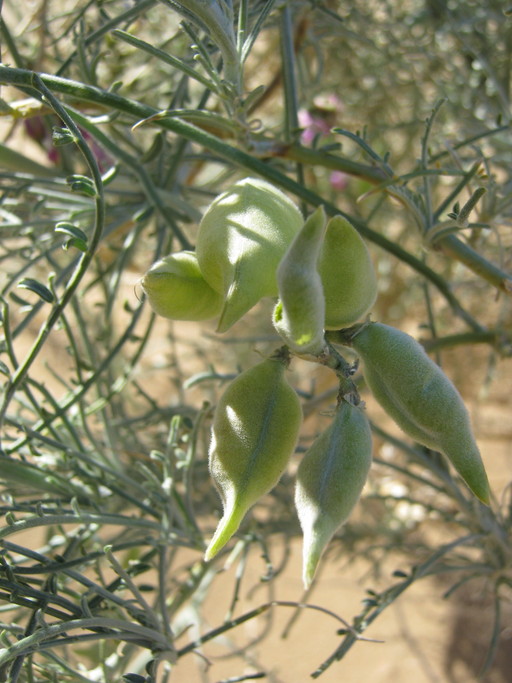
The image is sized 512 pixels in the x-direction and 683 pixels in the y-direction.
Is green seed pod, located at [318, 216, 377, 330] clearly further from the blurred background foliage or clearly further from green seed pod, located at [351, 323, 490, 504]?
the blurred background foliage

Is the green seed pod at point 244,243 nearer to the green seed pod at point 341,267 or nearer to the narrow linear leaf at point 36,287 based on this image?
the green seed pod at point 341,267

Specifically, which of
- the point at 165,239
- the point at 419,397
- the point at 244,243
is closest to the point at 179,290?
the point at 244,243

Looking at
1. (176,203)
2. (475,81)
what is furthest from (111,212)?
(475,81)

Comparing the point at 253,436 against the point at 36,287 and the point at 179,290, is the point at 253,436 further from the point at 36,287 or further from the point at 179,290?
the point at 36,287

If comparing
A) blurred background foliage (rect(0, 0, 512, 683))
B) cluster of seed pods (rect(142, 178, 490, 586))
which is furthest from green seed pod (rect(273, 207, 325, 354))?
blurred background foliage (rect(0, 0, 512, 683))

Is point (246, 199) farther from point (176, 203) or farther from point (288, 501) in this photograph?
point (288, 501)

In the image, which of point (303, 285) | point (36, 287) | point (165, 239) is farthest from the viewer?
point (165, 239)

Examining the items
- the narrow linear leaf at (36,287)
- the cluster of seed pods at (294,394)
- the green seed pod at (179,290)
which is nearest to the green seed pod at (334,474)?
the cluster of seed pods at (294,394)
